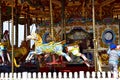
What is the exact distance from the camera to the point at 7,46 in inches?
407

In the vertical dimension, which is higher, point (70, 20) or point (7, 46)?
point (70, 20)

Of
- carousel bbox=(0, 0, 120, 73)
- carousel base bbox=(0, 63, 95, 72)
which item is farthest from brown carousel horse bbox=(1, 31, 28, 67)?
carousel base bbox=(0, 63, 95, 72)

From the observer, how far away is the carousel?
9.73 m

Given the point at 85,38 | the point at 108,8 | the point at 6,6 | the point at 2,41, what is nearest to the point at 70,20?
the point at 85,38

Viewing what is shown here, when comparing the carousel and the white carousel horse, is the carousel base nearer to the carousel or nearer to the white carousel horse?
the carousel

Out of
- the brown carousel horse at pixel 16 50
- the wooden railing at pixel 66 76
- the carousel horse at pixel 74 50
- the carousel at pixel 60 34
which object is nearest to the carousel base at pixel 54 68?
the carousel at pixel 60 34

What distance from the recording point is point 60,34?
12703mm

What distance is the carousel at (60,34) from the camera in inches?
383

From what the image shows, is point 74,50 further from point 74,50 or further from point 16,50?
point 16,50

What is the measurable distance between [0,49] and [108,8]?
608 cm

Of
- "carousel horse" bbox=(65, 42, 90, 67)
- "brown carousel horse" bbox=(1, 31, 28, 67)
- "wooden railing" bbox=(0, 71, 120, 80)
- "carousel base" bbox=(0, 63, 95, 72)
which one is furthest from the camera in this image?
"brown carousel horse" bbox=(1, 31, 28, 67)

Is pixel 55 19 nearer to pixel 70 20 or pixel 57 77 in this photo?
pixel 70 20

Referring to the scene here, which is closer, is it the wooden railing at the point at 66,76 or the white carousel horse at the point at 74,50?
the wooden railing at the point at 66,76

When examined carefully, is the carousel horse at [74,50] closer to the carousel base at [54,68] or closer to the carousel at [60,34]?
the carousel at [60,34]
